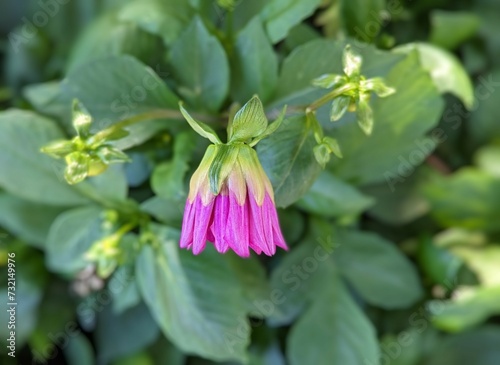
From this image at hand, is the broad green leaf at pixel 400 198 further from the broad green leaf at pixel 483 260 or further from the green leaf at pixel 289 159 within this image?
the green leaf at pixel 289 159

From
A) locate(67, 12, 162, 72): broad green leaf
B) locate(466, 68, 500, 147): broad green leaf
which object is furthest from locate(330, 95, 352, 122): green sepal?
locate(466, 68, 500, 147): broad green leaf

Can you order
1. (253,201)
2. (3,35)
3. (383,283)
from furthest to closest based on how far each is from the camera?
(3,35)
(383,283)
(253,201)

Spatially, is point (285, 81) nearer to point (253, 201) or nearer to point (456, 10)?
point (253, 201)

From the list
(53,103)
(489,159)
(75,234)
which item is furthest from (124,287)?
(489,159)

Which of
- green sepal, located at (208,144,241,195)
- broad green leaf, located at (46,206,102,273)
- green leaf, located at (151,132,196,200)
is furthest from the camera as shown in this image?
broad green leaf, located at (46,206,102,273)

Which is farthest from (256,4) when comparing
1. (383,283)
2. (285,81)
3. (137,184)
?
(383,283)

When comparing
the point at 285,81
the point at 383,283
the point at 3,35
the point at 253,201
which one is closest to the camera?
the point at 253,201

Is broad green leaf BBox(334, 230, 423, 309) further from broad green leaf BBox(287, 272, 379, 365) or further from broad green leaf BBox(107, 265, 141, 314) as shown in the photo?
broad green leaf BBox(107, 265, 141, 314)
